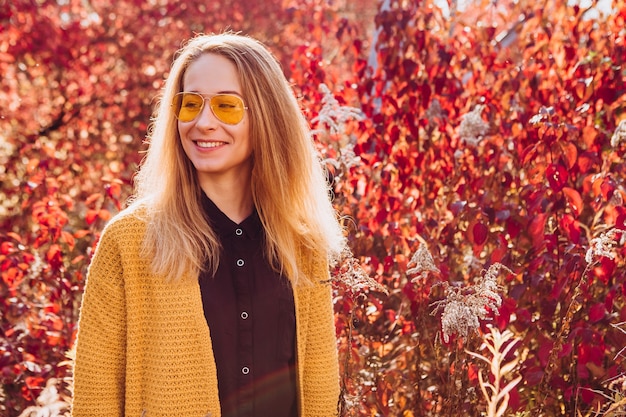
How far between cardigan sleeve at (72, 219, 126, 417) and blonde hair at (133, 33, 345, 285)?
0.11 metres

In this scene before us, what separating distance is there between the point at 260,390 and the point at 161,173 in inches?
26.6

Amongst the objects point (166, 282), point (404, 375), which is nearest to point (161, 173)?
point (166, 282)

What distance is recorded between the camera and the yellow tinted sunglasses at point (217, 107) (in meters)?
2.16

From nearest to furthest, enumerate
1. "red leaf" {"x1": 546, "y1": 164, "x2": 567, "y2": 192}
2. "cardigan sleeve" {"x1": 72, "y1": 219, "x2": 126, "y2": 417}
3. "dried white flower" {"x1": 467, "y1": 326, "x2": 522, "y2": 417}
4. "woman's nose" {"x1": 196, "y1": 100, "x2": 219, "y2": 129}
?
"dried white flower" {"x1": 467, "y1": 326, "x2": 522, "y2": 417}
"cardigan sleeve" {"x1": 72, "y1": 219, "x2": 126, "y2": 417}
"woman's nose" {"x1": 196, "y1": 100, "x2": 219, "y2": 129}
"red leaf" {"x1": 546, "y1": 164, "x2": 567, "y2": 192}

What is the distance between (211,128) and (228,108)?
8 centimetres

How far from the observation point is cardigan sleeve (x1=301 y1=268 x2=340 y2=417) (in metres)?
2.31

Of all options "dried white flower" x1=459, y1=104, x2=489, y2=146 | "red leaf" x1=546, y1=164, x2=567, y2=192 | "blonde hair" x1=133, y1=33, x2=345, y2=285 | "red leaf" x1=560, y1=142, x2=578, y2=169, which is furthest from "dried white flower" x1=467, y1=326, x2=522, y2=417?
"dried white flower" x1=459, y1=104, x2=489, y2=146

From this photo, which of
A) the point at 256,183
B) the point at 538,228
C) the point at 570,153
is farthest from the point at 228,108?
the point at 570,153

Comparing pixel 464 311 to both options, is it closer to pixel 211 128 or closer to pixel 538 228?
pixel 211 128

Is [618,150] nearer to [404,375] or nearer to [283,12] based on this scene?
[404,375]

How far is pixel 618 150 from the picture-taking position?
328 cm

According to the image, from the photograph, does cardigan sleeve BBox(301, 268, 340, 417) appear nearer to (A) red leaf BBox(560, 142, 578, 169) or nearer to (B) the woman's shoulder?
(B) the woman's shoulder

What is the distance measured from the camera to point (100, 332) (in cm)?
202

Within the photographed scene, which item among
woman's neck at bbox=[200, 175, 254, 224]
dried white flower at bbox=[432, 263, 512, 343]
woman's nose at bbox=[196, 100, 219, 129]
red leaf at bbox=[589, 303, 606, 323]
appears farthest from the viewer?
red leaf at bbox=[589, 303, 606, 323]
